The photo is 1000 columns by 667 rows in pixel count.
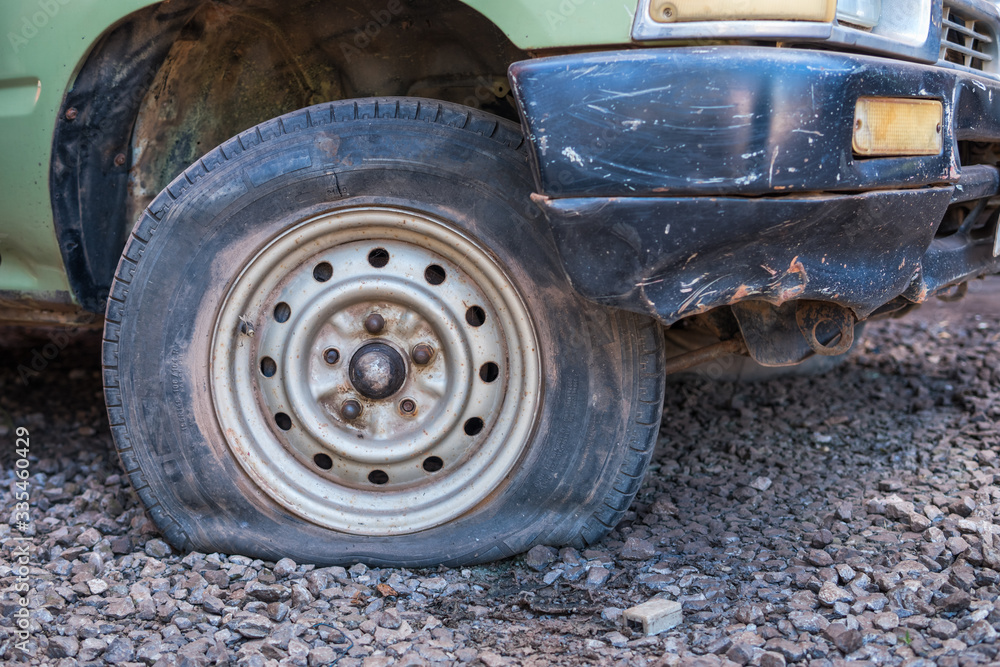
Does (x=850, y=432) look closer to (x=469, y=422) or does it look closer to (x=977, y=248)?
(x=977, y=248)

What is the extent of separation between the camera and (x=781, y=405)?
131 inches

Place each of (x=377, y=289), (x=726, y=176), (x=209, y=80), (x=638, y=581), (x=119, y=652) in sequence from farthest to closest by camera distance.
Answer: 1. (x=209, y=80)
2. (x=377, y=289)
3. (x=638, y=581)
4. (x=119, y=652)
5. (x=726, y=176)

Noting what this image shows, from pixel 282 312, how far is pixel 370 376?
1.00 ft

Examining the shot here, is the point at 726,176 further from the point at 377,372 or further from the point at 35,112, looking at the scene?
the point at 35,112

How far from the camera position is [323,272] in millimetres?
2078

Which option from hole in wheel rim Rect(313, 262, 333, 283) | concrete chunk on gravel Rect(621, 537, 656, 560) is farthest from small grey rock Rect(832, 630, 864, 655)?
hole in wheel rim Rect(313, 262, 333, 283)

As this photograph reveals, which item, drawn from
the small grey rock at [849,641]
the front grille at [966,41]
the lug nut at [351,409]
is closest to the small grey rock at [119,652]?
the lug nut at [351,409]

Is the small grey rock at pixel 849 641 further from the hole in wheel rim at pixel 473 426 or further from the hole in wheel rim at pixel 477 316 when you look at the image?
the hole in wheel rim at pixel 477 316

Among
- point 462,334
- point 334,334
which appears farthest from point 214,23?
point 462,334

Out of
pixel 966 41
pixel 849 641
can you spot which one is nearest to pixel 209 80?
pixel 966 41

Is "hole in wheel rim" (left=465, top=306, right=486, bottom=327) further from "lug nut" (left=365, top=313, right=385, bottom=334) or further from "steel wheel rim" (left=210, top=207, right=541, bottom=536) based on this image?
"lug nut" (left=365, top=313, right=385, bottom=334)

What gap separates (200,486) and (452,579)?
0.69m

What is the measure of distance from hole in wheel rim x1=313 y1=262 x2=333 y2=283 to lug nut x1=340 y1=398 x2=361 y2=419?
32 centimetres

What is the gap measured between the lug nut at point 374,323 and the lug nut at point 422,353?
0.11 metres
